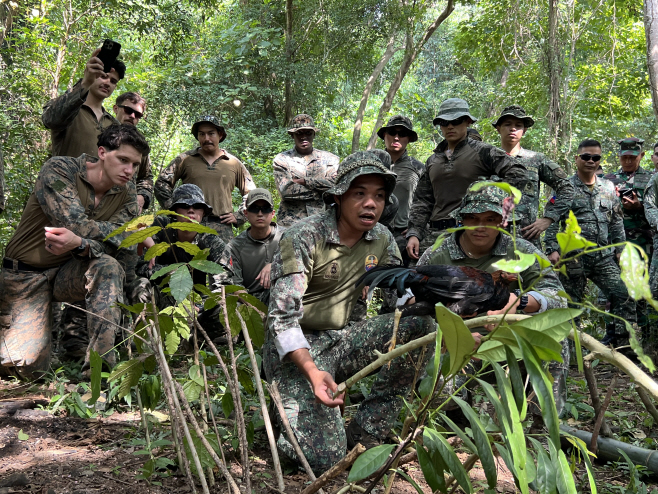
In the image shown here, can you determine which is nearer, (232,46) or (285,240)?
(285,240)

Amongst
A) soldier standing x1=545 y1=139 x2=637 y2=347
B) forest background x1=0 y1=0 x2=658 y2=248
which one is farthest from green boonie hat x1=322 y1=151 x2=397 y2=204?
forest background x1=0 y1=0 x2=658 y2=248

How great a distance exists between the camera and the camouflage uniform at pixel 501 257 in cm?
331

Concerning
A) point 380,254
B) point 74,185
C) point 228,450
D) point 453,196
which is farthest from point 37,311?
point 453,196

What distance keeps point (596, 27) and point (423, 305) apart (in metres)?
11.6

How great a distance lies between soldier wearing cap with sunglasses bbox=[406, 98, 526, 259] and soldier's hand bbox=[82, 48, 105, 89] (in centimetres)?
283

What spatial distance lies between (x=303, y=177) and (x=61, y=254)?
110 inches

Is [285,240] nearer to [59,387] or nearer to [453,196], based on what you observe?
[59,387]

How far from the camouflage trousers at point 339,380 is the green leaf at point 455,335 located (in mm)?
1885

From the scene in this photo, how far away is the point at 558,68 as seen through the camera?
9.22 m

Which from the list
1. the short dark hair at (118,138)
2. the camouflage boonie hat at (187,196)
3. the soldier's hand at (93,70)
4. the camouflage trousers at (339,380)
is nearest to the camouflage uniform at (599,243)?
the camouflage trousers at (339,380)

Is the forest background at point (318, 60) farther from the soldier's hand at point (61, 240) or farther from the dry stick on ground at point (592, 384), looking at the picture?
the dry stick on ground at point (592, 384)

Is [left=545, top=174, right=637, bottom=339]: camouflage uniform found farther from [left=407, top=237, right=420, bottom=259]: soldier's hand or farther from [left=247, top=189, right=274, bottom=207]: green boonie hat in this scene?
[left=247, top=189, right=274, bottom=207]: green boonie hat

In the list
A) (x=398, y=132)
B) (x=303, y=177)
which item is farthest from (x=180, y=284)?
(x=398, y=132)

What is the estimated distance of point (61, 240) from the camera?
3.86 meters
